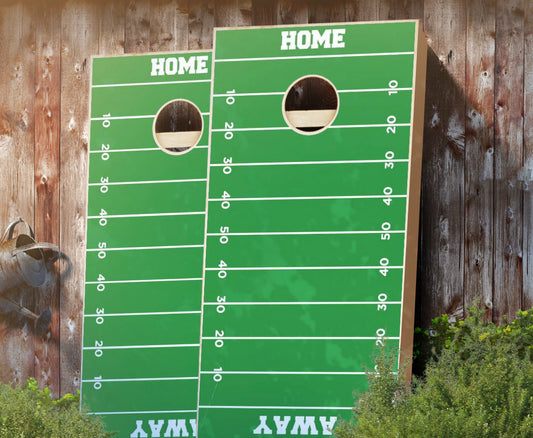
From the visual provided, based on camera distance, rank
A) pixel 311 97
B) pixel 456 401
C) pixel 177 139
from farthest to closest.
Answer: pixel 311 97, pixel 177 139, pixel 456 401

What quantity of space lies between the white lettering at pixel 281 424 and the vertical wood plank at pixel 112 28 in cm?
280

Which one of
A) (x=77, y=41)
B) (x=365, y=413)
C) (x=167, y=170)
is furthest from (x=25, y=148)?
(x=365, y=413)

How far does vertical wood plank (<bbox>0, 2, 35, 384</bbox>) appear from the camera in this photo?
5.68 meters

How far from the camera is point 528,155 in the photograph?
16.4ft

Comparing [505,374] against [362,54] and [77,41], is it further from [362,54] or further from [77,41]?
[77,41]

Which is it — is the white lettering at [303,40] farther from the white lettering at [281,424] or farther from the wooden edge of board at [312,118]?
the white lettering at [281,424]

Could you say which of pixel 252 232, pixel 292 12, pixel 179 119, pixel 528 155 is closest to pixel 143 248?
pixel 252 232

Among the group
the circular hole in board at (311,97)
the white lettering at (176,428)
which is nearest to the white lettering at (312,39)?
the circular hole in board at (311,97)

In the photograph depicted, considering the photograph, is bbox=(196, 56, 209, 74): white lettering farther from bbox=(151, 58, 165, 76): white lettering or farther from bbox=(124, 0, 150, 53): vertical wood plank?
bbox=(124, 0, 150, 53): vertical wood plank

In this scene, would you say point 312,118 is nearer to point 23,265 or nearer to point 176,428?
point 176,428

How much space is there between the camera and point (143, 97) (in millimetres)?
5125

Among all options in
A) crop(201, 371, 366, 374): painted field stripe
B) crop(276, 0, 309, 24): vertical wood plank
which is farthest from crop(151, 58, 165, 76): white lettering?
crop(201, 371, 366, 374): painted field stripe

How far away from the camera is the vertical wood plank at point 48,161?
220 inches

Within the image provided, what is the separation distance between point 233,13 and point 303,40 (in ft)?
2.78
